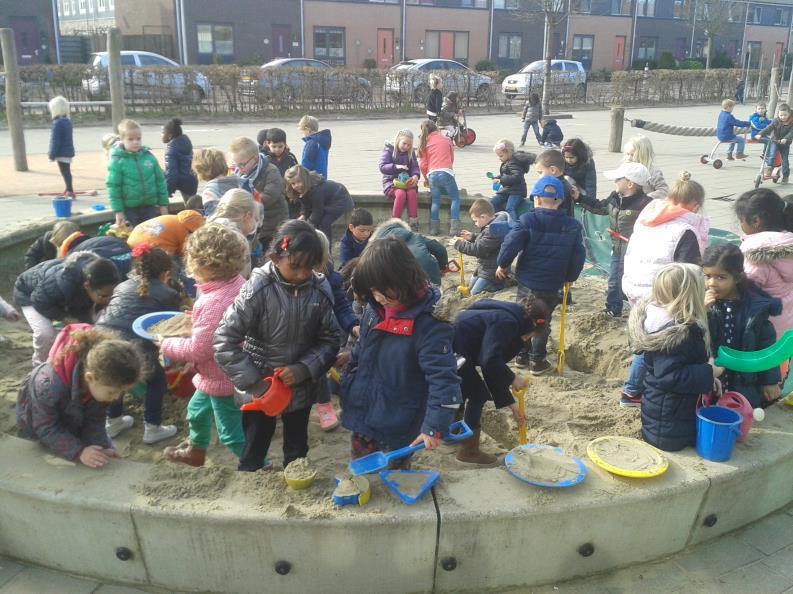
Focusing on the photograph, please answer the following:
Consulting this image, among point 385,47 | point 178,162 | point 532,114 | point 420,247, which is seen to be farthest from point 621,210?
point 385,47

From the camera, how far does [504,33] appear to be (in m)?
43.9

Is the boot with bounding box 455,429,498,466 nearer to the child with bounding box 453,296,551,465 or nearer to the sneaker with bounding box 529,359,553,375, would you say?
the child with bounding box 453,296,551,465

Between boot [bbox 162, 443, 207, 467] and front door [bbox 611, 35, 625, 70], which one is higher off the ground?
front door [bbox 611, 35, 625, 70]

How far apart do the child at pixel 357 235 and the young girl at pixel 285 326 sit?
208 centimetres

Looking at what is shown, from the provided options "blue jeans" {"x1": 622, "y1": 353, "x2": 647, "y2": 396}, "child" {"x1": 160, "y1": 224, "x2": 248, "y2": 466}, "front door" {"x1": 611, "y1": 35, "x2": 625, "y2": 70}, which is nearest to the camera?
"child" {"x1": 160, "y1": 224, "x2": 248, "y2": 466}

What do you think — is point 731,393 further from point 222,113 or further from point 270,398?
point 222,113

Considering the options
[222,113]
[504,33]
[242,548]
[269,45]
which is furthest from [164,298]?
[504,33]

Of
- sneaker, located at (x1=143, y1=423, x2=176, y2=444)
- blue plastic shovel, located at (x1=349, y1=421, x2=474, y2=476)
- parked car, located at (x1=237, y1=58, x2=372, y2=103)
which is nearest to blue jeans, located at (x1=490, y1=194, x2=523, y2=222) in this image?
sneaker, located at (x1=143, y1=423, x2=176, y2=444)

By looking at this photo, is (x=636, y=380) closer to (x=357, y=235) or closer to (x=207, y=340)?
(x=357, y=235)

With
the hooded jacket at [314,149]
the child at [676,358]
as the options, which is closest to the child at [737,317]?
the child at [676,358]

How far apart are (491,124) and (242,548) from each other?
854 inches

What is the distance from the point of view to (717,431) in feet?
10.7

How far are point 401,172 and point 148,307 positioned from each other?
5.53m

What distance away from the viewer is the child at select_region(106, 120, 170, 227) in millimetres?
6914
